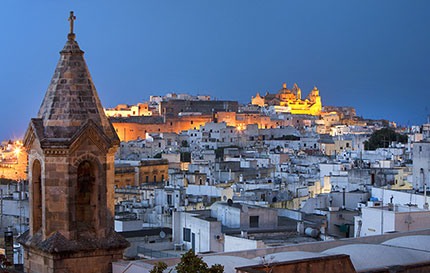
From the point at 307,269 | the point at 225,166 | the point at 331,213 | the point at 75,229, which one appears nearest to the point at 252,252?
the point at 307,269

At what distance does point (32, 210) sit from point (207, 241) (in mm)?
9025

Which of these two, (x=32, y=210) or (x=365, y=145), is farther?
(x=365, y=145)

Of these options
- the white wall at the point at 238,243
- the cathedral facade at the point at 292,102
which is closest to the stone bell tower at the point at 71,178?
the white wall at the point at 238,243

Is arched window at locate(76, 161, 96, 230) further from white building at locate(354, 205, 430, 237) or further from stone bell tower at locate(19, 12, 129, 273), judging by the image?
white building at locate(354, 205, 430, 237)

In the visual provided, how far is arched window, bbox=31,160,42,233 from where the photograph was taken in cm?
789

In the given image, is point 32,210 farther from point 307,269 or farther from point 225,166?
point 225,166

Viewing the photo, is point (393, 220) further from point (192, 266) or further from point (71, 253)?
point (192, 266)

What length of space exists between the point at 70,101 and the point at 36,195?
1.09m

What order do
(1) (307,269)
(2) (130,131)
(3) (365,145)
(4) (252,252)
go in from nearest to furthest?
(1) (307,269) < (4) (252,252) < (3) (365,145) < (2) (130,131)

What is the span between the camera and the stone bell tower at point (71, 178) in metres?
7.65

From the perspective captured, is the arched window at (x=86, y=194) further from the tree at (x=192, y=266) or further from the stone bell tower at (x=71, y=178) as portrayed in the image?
the tree at (x=192, y=266)

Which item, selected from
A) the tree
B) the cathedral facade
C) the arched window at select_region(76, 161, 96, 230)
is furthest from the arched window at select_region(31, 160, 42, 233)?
the cathedral facade

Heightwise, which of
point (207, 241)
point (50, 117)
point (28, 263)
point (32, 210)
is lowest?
point (207, 241)

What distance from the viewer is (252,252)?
9.58 m
